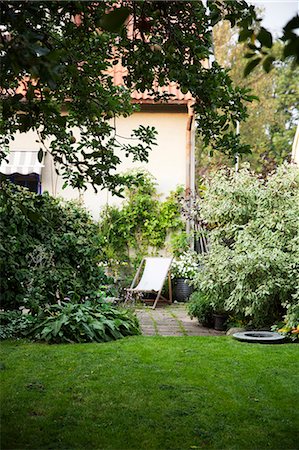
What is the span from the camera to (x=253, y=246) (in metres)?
7.16

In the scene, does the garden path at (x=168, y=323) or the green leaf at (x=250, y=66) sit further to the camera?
the garden path at (x=168, y=323)

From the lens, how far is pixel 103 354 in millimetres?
5199

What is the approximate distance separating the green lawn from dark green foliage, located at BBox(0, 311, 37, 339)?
0.38 metres

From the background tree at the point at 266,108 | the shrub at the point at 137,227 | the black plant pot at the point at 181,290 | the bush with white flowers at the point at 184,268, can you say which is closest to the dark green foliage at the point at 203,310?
the bush with white flowers at the point at 184,268

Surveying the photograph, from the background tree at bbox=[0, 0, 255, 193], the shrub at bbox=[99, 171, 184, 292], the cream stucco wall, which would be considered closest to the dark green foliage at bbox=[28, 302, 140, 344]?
the background tree at bbox=[0, 0, 255, 193]

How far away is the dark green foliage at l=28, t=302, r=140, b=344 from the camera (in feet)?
19.2

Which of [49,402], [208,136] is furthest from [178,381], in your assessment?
[208,136]

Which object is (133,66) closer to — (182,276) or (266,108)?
(182,276)

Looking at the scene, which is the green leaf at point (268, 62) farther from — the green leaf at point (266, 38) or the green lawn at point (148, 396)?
the green lawn at point (148, 396)

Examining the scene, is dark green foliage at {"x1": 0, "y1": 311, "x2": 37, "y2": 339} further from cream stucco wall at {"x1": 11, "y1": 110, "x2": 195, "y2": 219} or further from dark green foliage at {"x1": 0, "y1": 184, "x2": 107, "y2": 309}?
cream stucco wall at {"x1": 11, "y1": 110, "x2": 195, "y2": 219}

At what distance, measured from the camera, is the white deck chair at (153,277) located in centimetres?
993

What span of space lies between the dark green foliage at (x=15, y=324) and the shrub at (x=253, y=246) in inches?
95.0

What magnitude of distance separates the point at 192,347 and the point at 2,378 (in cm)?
217

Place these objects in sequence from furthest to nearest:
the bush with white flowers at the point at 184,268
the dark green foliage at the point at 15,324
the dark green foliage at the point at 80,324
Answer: the bush with white flowers at the point at 184,268 < the dark green foliage at the point at 15,324 < the dark green foliage at the point at 80,324
